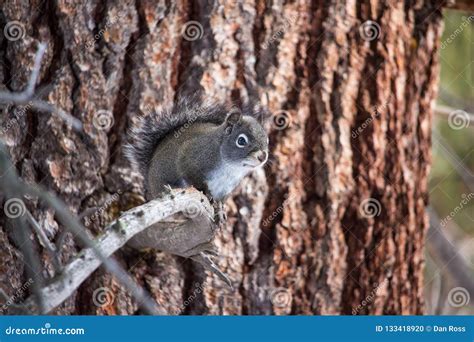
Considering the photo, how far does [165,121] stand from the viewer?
161cm

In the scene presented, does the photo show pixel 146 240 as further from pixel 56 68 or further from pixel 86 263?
pixel 86 263

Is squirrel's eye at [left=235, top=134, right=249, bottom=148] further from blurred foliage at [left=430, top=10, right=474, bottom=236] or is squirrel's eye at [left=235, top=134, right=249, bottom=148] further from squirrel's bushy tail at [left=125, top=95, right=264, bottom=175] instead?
blurred foliage at [left=430, top=10, right=474, bottom=236]

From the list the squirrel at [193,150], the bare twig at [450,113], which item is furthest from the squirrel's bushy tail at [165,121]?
the bare twig at [450,113]

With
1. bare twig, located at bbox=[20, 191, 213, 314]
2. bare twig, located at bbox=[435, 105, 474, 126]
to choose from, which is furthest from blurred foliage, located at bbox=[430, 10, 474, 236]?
bare twig, located at bbox=[20, 191, 213, 314]

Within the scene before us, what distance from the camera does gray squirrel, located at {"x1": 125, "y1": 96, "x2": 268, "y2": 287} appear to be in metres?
1.56

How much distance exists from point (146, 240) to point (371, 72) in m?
0.75

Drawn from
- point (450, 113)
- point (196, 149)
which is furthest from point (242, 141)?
point (450, 113)

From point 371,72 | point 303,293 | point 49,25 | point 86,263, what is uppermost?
point 49,25

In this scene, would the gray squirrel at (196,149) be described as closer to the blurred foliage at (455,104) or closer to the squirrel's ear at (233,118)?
the squirrel's ear at (233,118)

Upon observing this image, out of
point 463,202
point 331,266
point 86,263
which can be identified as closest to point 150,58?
point 331,266

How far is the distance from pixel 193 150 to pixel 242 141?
0.12 meters

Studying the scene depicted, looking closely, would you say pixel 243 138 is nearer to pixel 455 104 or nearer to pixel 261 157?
pixel 261 157

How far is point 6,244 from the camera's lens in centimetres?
163

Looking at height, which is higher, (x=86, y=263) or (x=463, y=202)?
(x=86, y=263)
